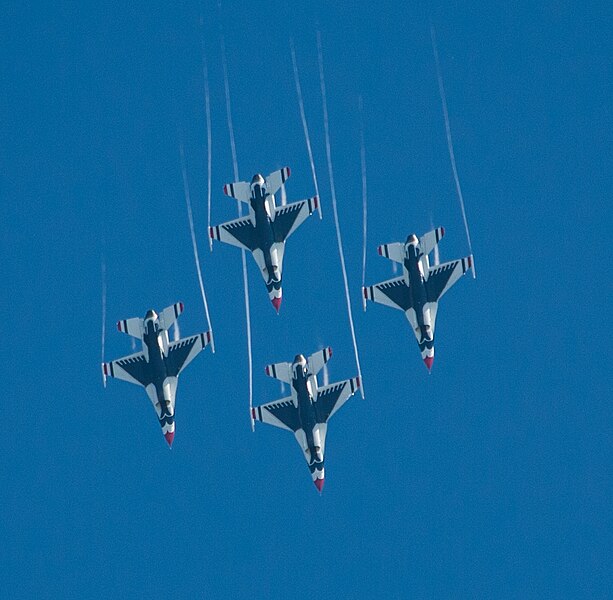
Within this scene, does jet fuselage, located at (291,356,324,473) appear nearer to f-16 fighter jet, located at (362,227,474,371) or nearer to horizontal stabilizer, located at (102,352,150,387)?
f-16 fighter jet, located at (362,227,474,371)

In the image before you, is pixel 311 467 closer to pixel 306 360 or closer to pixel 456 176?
pixel 306 360

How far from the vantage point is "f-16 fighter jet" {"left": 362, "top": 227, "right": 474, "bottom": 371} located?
3182 inches

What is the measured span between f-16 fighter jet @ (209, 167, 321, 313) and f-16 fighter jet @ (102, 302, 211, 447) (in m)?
3.14

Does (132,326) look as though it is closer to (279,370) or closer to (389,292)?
(279,370)


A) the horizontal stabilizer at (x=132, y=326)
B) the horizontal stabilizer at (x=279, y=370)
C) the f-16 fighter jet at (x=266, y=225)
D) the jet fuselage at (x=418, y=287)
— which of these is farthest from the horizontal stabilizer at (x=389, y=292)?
the horizontal stabilizer at (x=132, y=326)

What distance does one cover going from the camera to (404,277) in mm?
81438

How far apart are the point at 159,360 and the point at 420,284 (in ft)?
31.1

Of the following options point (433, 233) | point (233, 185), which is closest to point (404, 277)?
point (433, 233)

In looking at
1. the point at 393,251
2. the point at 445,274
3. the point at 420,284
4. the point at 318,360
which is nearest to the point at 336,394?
the point at 318,360

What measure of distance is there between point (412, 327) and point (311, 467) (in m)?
6.29

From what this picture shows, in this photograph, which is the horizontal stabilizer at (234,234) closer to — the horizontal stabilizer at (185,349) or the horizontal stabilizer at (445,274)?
the horizontal stabilizer at (185,349)

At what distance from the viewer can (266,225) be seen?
267 ft

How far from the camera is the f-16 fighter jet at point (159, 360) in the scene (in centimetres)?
8050

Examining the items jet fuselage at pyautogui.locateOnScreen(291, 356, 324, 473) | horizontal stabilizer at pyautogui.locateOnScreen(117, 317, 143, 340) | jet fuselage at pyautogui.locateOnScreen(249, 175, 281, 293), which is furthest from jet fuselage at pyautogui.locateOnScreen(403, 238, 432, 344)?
horizontal stabilizer at pyautogui.locateOnScreen(117, 317, 143, 340)
